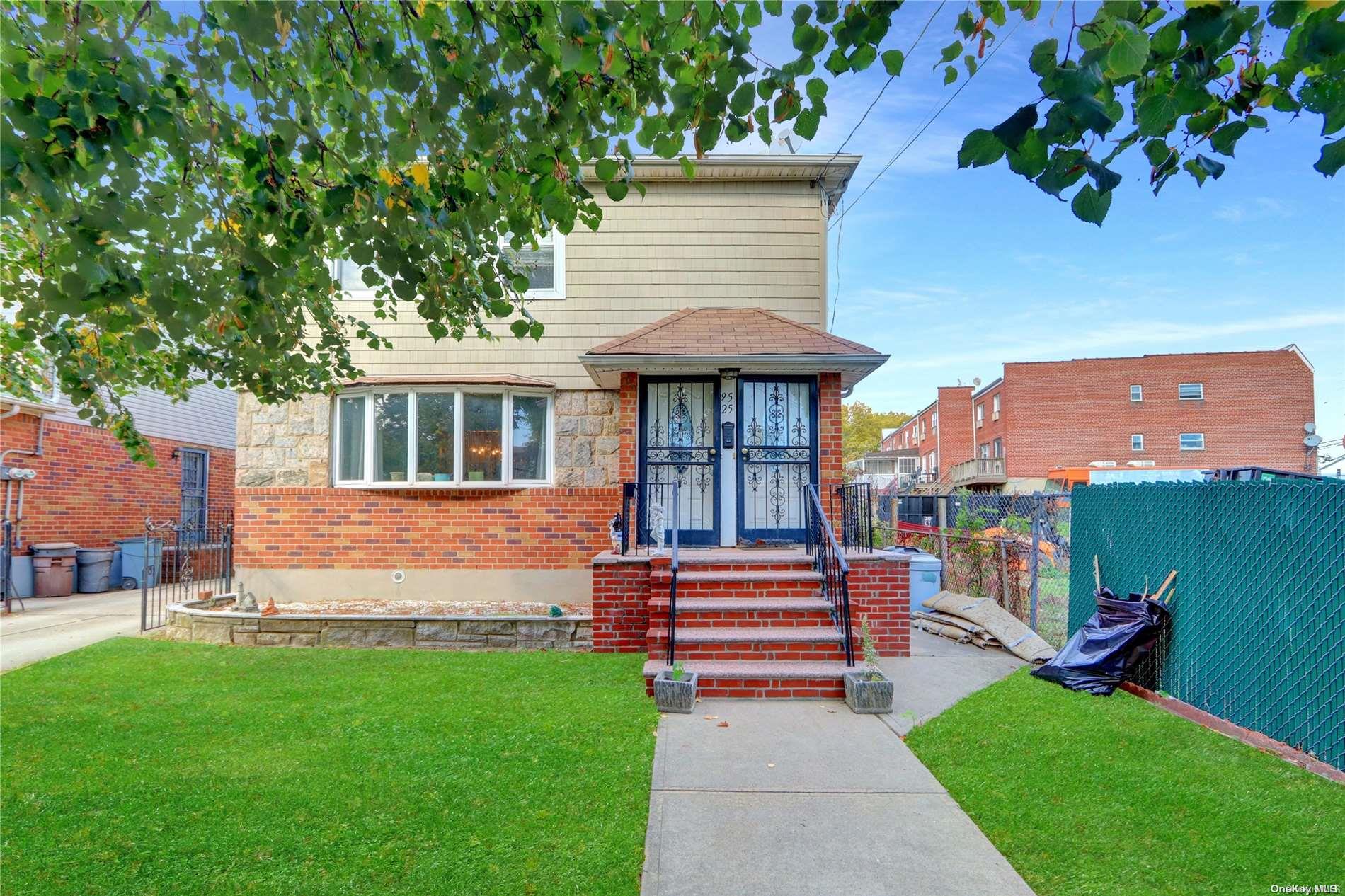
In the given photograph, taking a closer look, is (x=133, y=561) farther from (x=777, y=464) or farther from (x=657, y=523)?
(x=777, y=464)

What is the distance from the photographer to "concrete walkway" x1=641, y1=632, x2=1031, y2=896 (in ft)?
9.20

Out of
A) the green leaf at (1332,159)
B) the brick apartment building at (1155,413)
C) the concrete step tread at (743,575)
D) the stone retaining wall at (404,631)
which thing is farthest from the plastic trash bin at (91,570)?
the brick apartment building at (1155,413)

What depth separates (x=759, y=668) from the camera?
5.50 meters

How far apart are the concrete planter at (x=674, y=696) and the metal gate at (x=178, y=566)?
6.02 meters

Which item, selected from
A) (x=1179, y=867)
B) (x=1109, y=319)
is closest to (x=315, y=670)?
(x=1179, y=867)

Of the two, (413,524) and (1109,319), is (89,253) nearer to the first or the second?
(413,524)

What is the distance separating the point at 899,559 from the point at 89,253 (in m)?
6.36

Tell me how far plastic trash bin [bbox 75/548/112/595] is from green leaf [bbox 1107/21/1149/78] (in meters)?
14.7

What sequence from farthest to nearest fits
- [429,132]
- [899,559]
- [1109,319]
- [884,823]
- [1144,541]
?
[1109,319], [899,559], [1144,541], [884,823], [429,132]

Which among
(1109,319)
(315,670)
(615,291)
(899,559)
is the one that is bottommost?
(315,670)

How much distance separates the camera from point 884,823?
329cm

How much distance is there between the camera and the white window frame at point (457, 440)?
834cm

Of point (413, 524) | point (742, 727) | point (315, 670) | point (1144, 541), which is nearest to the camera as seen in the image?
point (742, 727)

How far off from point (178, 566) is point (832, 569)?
11463 millimetres
